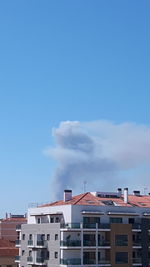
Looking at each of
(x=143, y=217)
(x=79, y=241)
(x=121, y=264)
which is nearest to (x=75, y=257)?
(x=79, y=241)

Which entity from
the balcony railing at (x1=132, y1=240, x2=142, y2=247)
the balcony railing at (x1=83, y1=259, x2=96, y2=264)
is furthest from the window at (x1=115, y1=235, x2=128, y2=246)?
the balcony railing at (x1=83, y1=259, x2=96, y2=264)

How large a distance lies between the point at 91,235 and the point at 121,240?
176 inches

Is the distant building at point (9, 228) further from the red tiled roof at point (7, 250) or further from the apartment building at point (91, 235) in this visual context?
the apartment building at point (91, 235)

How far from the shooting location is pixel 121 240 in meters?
72.8

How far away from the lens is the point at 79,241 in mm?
71250

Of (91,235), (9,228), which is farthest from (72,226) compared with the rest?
(9,228)

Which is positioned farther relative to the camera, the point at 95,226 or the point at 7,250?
the point at 7,250

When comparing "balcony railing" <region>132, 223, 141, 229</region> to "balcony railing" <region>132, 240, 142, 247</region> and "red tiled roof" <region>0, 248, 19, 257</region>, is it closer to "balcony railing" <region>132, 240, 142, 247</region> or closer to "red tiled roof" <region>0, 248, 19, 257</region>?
"balcony railing" <region>132, 240, 142, 247</region>

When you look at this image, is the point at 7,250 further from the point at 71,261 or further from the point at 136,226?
the point at 136,226

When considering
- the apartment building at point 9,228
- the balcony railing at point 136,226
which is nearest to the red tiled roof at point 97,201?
the balcony railing at point 136,226

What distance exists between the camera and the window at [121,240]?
72500mm

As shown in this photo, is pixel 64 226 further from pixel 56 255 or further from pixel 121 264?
pixel 121 264

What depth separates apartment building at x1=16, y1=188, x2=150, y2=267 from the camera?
→ 71250mm

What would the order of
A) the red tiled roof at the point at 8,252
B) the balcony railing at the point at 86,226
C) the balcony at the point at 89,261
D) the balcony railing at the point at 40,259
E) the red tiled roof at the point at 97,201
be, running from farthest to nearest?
the red tiled roof at the point at 8,252 → the red tiled roof at the point at 97,201 → the balcony railing at the point at 40,259 → the balcony railing at the point at 86,226 → the balcony at the point at 89,261
